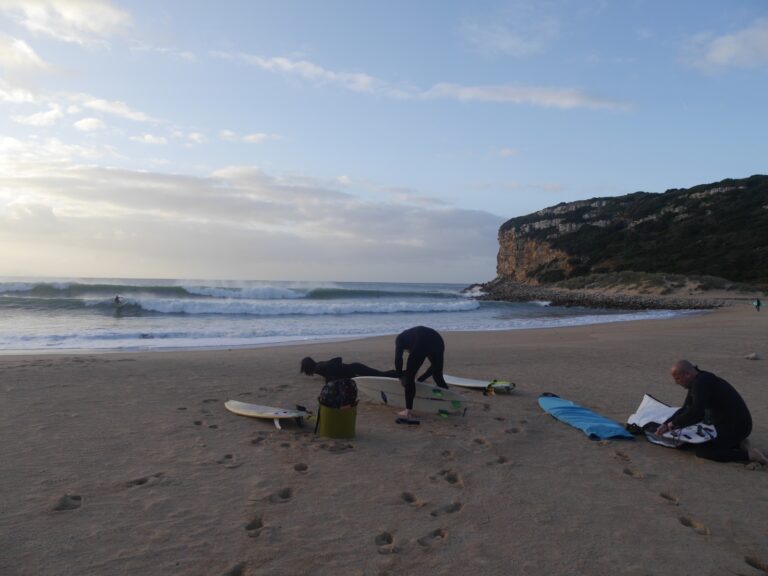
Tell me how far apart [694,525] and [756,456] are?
189 centimetres

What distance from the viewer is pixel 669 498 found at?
14.2ft

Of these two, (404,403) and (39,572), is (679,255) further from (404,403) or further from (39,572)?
(39,572)

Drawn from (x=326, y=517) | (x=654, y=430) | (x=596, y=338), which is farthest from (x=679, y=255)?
(x=326, y=517)

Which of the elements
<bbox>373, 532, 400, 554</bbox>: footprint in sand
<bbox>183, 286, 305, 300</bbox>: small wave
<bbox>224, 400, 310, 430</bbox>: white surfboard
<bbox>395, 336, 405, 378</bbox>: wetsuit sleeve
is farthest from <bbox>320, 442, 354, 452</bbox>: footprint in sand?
<bbox>183, 286, 305, 300</bbox>: small wave

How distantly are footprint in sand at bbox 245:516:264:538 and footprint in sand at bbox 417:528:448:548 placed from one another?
1090 millimetres

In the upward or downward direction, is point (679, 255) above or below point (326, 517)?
above

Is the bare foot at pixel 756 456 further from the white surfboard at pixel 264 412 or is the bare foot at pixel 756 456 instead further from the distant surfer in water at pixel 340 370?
the white surfboard at pixel 264 412

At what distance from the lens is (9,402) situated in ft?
22.1

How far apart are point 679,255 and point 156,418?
56.0 meters

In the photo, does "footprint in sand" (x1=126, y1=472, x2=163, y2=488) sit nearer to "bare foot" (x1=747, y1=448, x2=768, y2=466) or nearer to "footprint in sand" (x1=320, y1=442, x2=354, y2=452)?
"footprint in sand" (x1=320, y1=442, x2=354, y2=452)

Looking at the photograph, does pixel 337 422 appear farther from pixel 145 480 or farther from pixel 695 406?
pixel 695 406

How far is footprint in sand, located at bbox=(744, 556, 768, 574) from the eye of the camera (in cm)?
325

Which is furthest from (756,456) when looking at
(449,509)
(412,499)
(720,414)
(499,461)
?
(412,499)

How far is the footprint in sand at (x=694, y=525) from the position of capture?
373 centimetres
